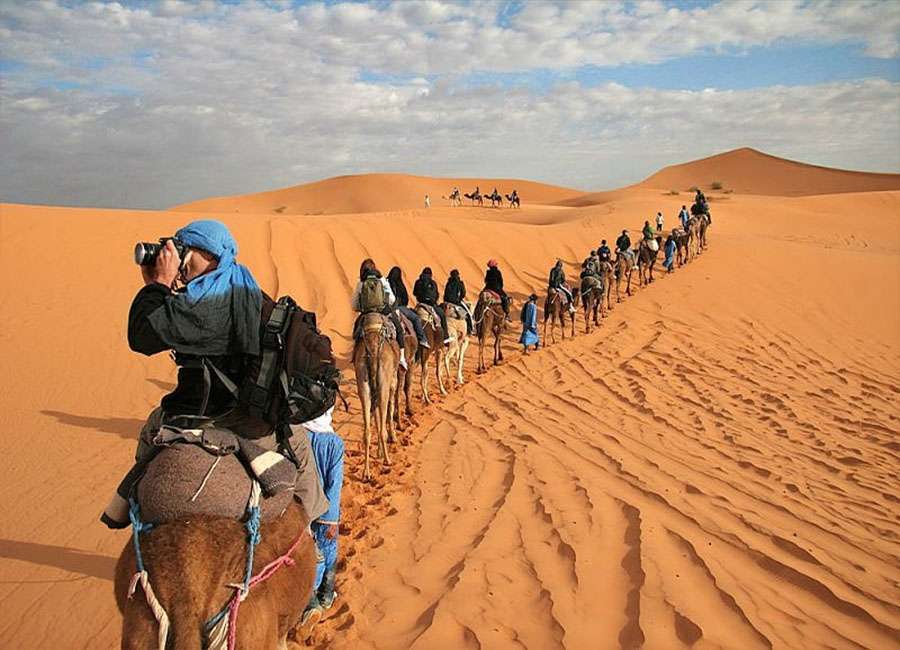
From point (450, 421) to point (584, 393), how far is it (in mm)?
2591

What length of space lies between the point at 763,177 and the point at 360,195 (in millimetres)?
50477

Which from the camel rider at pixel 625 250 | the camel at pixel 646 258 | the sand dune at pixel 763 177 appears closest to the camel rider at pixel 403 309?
the camel rider at pixel 625 250

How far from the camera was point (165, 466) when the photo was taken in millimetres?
2391

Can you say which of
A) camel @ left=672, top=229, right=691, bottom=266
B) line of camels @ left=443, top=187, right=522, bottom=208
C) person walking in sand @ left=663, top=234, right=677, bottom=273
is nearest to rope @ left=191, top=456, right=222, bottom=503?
person walking in sand @ left=663, top=234, right=677, bottom=273

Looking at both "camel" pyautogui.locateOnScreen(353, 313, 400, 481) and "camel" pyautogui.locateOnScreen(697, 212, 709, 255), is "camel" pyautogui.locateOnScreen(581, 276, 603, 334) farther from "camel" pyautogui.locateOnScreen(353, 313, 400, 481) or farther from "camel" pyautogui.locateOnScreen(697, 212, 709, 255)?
"camel" pyautogui.locateOnScreen(697, 212, 709, 255)

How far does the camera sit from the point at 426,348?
984cm

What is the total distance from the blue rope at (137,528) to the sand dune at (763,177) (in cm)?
7391

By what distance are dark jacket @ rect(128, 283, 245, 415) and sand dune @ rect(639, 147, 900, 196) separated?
2891 inches

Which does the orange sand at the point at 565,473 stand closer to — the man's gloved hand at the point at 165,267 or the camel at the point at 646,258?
the camel at the point at 646,258

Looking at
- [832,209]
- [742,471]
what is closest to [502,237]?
[742,471]

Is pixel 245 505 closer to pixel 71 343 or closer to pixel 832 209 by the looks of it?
pixel 71 343

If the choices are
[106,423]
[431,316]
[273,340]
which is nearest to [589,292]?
[431,316]

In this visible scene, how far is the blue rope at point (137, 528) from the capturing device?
2.18 meters

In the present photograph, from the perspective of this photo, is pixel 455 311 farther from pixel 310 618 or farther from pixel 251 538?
pixel 251 538
